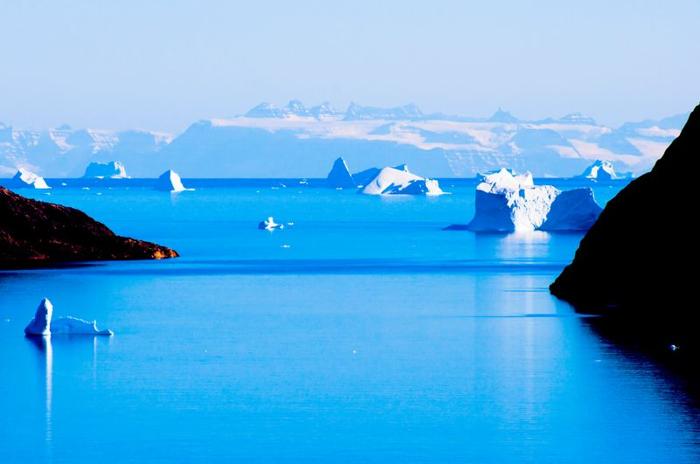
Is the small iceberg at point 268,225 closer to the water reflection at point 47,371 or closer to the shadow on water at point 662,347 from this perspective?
the shadow on water at point 662,347

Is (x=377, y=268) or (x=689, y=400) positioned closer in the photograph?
(x=689, y=400)

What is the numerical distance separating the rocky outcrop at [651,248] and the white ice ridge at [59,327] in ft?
56.2

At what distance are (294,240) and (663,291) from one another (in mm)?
67989

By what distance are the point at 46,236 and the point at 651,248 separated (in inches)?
→ 1438

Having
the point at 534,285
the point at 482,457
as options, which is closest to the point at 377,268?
the point at 534,285

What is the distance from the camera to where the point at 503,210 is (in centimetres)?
11769

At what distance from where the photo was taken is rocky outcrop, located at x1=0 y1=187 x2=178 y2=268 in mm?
75000

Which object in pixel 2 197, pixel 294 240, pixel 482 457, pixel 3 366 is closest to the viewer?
pixel 482 457

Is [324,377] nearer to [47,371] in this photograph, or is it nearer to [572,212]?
[47,371]

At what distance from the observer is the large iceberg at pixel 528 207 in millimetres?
113875

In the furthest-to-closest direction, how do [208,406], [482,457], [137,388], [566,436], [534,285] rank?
[534,285], [137,388], [208,406], [566,436], [482,457]

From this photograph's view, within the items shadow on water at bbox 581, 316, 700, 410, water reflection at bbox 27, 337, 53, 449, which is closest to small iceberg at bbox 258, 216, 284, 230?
shadow on water at bbox 581, 316, 700, 410

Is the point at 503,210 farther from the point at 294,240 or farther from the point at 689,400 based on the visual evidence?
the point at 689,400

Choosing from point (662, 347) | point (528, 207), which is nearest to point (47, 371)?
point (662, 347)
